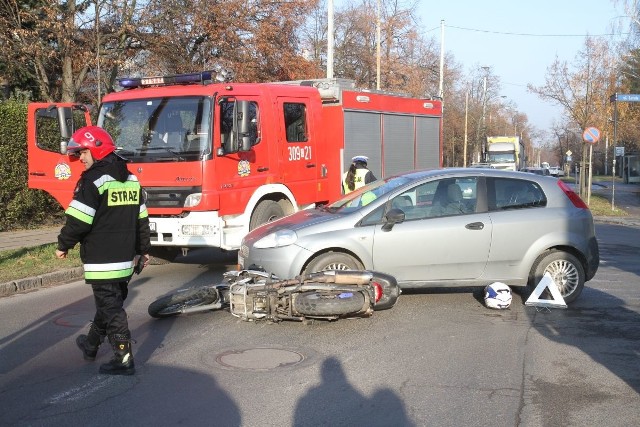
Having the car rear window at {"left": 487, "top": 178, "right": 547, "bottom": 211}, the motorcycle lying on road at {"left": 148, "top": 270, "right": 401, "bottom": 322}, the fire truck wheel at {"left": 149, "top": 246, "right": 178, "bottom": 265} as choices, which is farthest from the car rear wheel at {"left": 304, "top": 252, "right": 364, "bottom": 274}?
the fire truck wheel at {"left": 149, "top": 246, "right": 178, "bottom": 265}

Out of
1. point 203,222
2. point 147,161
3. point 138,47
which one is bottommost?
point 203,222

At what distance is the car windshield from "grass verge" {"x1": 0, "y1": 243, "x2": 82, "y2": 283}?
455 centimetres

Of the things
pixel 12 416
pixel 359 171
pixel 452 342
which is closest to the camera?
pixel 12 416

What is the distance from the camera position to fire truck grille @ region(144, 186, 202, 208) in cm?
924

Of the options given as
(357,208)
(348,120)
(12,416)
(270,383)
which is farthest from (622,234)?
(12,416)

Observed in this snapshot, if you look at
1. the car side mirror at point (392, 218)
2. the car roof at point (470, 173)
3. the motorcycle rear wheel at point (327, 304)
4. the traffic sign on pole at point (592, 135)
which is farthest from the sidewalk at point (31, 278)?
the traffic sign on pole at point (592, 135)

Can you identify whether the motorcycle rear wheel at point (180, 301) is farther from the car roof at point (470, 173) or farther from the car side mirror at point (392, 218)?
the car roof at point (470, 173)

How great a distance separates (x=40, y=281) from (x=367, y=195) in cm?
490

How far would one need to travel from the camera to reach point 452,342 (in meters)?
6.61

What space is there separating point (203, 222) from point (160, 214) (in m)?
0.64

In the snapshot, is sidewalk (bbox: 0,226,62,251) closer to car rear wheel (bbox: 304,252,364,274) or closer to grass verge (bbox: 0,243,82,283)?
grass verge (bbox: 0,243,82,283)

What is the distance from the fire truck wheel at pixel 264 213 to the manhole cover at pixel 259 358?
381cm

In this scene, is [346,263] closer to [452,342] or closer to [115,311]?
[452,342]

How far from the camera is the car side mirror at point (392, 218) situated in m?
7.70
